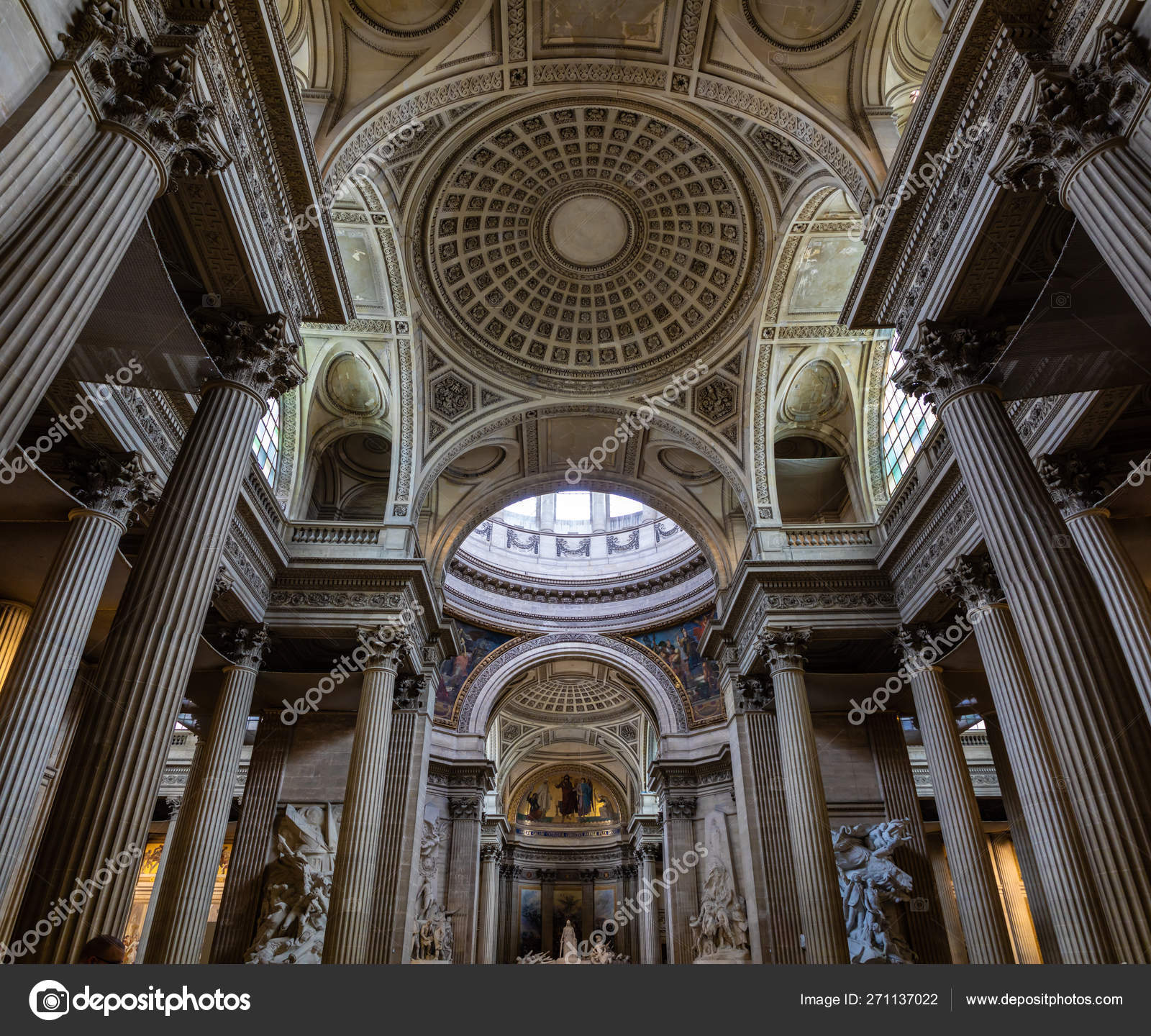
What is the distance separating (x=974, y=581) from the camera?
11273 millimetres

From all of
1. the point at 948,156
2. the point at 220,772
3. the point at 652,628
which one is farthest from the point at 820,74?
the point at 652,628

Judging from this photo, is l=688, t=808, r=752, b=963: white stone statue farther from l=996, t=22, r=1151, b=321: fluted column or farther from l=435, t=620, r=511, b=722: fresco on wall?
l=996, t=22, r=1151, b=321: fluted column

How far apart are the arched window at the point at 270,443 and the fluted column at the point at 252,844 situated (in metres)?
5.41

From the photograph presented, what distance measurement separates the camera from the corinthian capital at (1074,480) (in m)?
9.41

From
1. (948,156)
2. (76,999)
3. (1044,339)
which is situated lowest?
(76,999)

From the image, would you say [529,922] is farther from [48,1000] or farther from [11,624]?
[48,1000]

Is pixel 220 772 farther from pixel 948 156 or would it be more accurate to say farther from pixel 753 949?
pixel 948 156

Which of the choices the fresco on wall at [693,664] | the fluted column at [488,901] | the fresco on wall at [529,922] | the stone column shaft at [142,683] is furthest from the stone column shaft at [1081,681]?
the fresco on wall at [529,922]

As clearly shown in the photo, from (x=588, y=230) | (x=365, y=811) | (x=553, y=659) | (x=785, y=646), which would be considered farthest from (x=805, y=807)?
(x=553, y=659)

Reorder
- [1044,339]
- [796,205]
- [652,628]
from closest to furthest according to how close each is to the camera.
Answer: [1044,339] < [796,205] < [652,628]

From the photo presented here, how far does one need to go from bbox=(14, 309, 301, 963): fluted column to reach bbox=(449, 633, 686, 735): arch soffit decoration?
22.7 metres

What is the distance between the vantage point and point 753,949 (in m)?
14.6

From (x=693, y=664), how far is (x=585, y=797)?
723 inches

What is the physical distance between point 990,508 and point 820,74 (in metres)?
7.33
